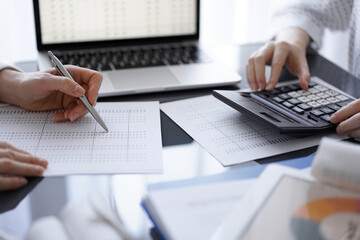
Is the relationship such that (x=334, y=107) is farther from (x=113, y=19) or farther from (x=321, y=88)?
(x=113, y=19)

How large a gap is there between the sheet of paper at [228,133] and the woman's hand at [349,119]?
28 millimetres

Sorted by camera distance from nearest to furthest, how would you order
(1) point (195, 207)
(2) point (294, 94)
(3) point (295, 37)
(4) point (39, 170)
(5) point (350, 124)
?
(1) point (195, 207) < (4) point (39, 170) < (5) point (350, 124) < (2) point (294, 94) < (3) point (295, 37)

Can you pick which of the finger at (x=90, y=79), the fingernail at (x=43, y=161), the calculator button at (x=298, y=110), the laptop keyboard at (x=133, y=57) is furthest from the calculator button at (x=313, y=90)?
the fingernail at (x=43, y=161)

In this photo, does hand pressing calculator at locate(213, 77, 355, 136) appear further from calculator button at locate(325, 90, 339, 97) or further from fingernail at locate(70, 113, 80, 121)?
fingernail at locate(70, 113, 80, 121)

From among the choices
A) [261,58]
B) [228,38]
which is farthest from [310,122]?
[228,38]

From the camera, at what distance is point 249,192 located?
60 centimetres

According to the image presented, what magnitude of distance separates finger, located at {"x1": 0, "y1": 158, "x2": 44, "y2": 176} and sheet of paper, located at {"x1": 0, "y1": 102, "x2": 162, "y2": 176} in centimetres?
2

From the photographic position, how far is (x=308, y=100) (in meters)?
0.86

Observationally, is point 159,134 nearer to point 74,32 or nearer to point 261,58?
point 261,58

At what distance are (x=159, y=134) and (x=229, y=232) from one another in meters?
0.31

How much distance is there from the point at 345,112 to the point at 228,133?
0.65ft

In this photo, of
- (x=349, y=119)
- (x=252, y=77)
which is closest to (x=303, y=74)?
(x=252, y=77)

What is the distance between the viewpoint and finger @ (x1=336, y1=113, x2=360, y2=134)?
0.78 metres

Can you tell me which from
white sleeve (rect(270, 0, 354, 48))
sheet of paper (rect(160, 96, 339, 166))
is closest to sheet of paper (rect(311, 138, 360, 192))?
sheet of paper (rect(160, 96, 339, 166))
